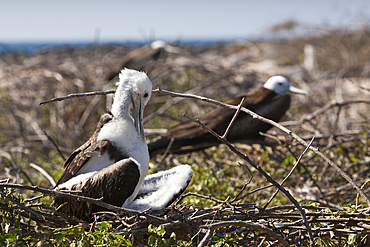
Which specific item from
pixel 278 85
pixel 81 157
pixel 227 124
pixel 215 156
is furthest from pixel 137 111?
pixel 278 85

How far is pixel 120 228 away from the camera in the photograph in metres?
1.92

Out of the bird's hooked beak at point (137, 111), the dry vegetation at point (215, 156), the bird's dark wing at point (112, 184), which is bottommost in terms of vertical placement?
the dry vegetation at point (215, 156)

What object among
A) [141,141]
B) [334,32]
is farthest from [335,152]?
[334,32]

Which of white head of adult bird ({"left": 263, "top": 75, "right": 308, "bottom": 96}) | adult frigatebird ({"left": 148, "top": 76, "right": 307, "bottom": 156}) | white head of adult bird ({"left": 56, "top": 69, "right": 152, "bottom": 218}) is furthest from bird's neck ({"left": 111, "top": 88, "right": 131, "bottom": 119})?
white head of adult bird ({"left": 263, "top": 75, "right": 308, "bottom": 96})

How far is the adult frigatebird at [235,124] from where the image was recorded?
3.40 meters


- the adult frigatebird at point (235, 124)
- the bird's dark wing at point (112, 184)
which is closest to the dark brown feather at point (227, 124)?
the adult frigatebird at point (235, 124)

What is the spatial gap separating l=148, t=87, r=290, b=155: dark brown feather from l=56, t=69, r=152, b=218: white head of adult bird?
1133mm

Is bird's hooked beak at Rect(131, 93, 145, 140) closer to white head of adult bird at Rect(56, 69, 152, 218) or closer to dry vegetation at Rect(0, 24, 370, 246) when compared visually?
white head of adult bird at Rect(56, 69, 152, 218)

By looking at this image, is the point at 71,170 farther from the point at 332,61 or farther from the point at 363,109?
the point at 332,61

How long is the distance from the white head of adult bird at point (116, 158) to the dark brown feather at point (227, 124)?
113 centimetres

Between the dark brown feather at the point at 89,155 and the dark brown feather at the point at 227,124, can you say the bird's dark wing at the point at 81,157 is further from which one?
the dark brown feather at the point at 227,124

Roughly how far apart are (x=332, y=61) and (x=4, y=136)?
27.7 feet

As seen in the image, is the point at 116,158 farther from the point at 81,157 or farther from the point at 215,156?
the point at 215,156

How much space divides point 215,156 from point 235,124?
17.0 inches
